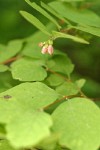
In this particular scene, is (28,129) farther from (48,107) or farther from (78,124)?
(48,107)

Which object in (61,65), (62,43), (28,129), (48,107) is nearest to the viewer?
(28,129)

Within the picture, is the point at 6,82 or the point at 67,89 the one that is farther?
the point at 6,82

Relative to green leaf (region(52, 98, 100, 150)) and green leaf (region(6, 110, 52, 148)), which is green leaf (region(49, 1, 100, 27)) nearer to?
green leaf (region(52, 98, 100, 150))

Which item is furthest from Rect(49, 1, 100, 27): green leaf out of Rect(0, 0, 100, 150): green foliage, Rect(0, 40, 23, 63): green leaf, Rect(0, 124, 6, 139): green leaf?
Rect(0, 124, 6, 139): green leaf

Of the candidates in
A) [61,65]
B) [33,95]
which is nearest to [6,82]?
[61,65]

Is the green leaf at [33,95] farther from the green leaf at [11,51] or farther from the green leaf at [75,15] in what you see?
the green leaf at [11,51]

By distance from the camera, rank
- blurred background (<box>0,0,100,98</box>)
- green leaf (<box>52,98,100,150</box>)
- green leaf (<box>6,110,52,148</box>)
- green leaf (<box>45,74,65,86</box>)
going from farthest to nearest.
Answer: blurred background (<box>0,0,100,98</box>)
green leaf (<box>45,74,65,86</box>)
green leaf (<box>52,98,100,150</box>)
green leaf (<box>6,110,52,148</box>)
